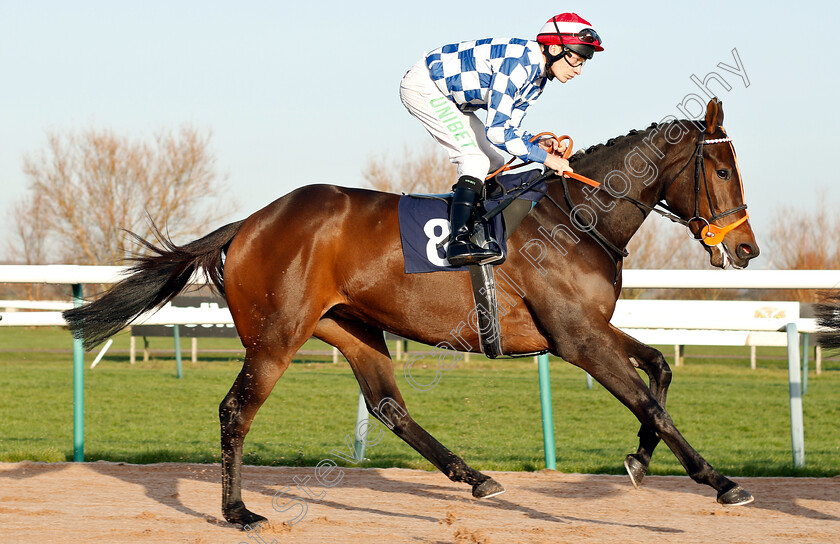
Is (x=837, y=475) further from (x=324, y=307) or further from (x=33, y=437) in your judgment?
(x=33, y=437)

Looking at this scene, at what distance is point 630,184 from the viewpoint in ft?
13.1

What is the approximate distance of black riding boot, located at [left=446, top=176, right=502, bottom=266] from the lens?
3836 mm

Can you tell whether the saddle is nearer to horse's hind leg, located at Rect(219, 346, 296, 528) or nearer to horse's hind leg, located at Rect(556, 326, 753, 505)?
horse's hind leg, located at Rect(556, 326, 753, 505)

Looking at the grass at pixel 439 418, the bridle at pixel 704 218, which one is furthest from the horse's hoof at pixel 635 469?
the grass at pixel 439 418

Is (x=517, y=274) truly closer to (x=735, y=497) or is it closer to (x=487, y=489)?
(x=487, y=489)

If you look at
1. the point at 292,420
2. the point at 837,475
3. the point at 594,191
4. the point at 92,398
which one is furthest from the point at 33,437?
the point at 837,475

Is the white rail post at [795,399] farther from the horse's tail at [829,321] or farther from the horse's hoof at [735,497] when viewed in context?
the horse's hoof at [735,497]

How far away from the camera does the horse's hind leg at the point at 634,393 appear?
3473 mm

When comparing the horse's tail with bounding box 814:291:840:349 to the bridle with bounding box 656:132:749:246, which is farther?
the horse's tail with bounding box 814:291:840:349

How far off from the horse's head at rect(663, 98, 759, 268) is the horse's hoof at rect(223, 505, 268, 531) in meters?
2.28

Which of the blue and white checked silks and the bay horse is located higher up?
the blue and white checked silks

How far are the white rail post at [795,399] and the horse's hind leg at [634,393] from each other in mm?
1814

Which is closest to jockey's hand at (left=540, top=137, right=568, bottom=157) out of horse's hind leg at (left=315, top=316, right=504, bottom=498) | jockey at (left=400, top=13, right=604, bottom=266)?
jockey at (left=400, top=13, right=604, bottom=266)

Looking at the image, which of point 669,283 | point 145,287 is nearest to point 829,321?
point 669,283
